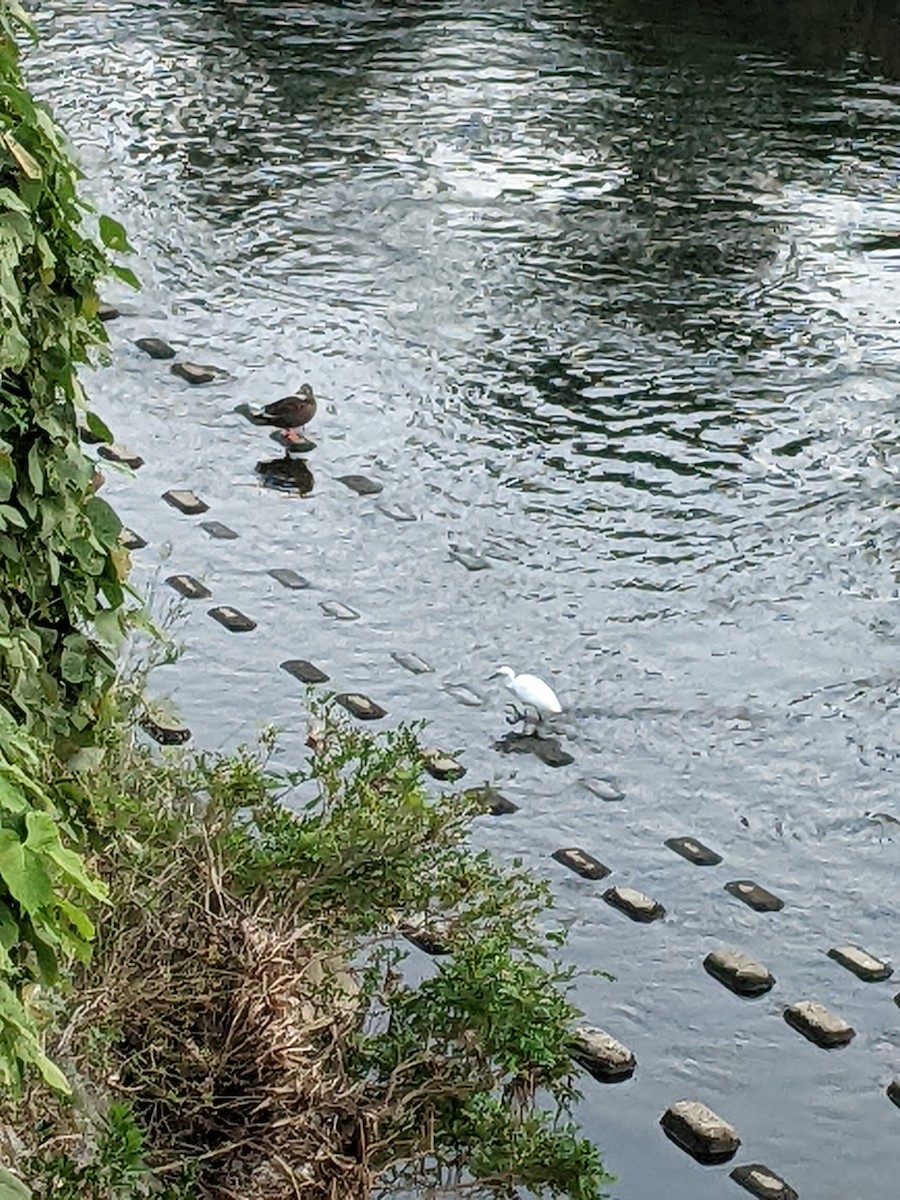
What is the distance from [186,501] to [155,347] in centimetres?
214

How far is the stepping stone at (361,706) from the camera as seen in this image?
802 centimetres

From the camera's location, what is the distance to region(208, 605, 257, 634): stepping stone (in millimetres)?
8633

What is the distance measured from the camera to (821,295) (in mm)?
12461

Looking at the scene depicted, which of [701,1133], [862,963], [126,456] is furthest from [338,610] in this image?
[701,1133]

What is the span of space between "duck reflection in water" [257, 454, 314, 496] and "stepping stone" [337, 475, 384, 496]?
173mm

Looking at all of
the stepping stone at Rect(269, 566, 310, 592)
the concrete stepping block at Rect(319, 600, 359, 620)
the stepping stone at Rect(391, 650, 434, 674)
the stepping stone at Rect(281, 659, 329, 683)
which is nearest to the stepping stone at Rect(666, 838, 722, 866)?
the stepping stone at Rect(391, 650, 434, 674)

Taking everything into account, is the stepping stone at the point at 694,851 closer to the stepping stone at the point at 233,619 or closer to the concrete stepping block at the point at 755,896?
the concrete stepping block at the point at 755,896

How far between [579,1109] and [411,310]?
698 centimetres

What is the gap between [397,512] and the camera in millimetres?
9789

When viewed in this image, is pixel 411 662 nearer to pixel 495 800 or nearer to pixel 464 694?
pixel 464 694

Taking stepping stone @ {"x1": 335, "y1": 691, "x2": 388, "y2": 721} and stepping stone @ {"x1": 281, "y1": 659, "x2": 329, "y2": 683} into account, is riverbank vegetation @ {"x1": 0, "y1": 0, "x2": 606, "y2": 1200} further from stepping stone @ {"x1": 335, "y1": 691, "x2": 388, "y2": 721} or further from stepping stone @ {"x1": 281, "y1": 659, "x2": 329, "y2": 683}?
stepping stone @ {"x1": 281, "y1": 659, "x2": 329, "y2": 683}

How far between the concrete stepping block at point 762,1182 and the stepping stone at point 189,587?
156 inches

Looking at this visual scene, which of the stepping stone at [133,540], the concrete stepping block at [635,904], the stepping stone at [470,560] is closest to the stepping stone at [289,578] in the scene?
the stepping stone at [133,540]

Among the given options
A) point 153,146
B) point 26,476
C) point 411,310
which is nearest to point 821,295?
point 411,310
